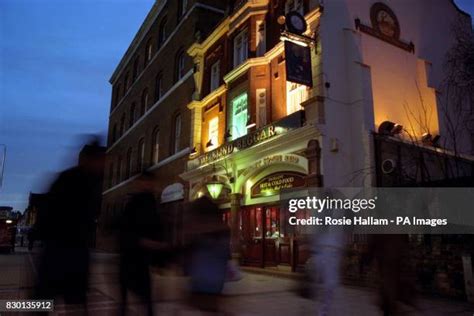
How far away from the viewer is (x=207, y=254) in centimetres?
404

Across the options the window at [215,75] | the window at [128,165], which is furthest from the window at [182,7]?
the window at [128,165]

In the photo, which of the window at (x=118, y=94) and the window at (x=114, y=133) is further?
the window at (x=118, y=94)

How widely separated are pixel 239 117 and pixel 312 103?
14.3ft

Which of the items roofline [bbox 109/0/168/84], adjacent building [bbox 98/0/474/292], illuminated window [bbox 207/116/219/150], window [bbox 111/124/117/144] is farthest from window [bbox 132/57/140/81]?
illuminated window [bbox 207/116/219/150]

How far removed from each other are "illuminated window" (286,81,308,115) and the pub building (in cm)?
3

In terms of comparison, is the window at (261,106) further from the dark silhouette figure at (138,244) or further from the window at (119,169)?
the window at (119,169)

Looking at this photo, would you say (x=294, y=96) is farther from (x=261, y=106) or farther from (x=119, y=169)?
(x=119, y=169)

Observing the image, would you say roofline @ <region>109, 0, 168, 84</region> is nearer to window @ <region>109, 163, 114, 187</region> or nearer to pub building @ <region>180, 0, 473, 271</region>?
window @ <region>109, 163, 114, 187</region>

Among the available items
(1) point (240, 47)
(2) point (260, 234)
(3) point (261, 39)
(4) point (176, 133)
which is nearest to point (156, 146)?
(4) point (176, 133)

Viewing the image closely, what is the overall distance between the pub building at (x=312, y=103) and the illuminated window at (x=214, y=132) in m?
0.23

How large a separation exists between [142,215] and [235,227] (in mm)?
9964

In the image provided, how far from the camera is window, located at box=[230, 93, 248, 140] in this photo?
14.7 metres

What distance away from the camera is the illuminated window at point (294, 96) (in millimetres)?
12308

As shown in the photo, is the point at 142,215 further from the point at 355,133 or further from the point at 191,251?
the point at 355,133
